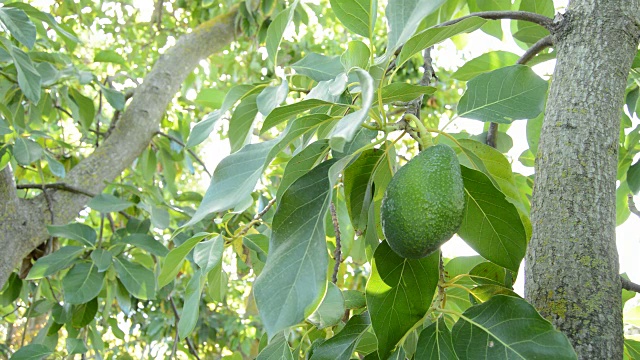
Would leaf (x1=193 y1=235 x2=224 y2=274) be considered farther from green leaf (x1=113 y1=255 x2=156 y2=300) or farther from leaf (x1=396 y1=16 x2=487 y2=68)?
green leaf (x1=113 y1=255 x2=156 y2=300)

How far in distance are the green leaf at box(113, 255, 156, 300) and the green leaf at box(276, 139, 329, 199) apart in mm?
1166

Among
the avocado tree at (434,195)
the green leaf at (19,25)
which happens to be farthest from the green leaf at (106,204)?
the avocado tree at (434,195)

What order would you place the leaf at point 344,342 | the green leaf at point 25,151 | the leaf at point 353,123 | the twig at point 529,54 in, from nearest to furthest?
the leaf at point 353,123 < the leaf at point 344,342 < the twig at point 529,54 < the green leaf at point 25,151

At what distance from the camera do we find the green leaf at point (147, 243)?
5.68 ft

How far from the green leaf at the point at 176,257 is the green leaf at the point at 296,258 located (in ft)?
1.06

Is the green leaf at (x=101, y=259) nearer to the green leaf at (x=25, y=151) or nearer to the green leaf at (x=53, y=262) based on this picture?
the green leaf at (x=53, y=262)

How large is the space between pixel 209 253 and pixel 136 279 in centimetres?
94

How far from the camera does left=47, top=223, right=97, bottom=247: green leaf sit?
1648mm

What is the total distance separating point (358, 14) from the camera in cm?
77

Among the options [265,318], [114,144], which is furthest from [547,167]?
[114,144]

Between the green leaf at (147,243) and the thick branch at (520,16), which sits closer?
the thick branch at (520,16)

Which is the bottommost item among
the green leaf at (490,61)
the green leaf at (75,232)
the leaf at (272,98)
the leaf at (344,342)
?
the green leaf at (75,232)

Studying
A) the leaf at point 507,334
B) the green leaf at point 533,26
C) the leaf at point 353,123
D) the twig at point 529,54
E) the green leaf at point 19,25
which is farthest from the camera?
the green leaf at point 19,25

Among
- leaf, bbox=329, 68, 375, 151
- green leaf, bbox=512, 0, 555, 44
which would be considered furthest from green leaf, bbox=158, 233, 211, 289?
green leaf, bbox=512, 0, 555, 44
